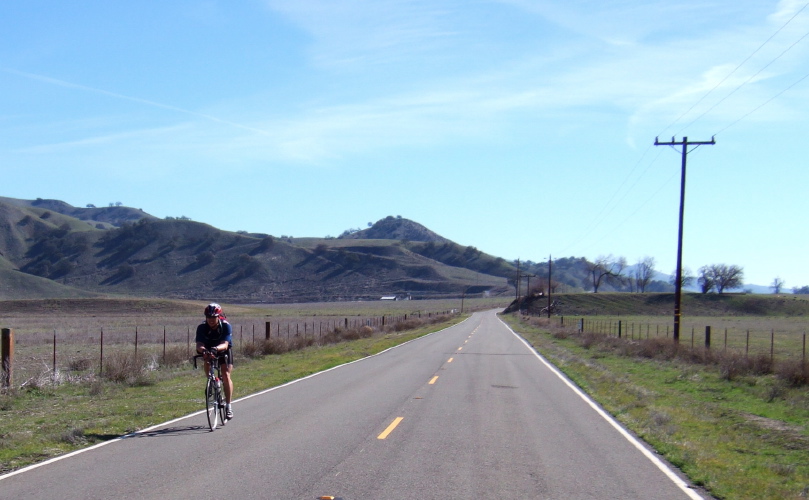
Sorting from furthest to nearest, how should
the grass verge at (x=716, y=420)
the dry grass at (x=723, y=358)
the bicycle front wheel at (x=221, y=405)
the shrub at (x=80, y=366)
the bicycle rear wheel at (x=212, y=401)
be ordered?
the shrub at (x=80, y=366), the dry grass at (x=723, y=358), the bicycle front wheel at (x=221, y=405), the bicycle rear wheel at (x=212, y=401), the grass verge at (x=716, y=420)

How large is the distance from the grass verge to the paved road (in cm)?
59

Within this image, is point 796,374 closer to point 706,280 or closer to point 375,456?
point 375,456

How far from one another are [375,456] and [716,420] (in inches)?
303

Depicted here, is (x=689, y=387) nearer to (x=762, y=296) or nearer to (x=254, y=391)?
(x=254, y=391)

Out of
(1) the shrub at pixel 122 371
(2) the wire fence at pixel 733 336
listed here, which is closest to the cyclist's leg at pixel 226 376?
(1) the shrub at pixel 122 371

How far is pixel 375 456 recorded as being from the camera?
9.21m

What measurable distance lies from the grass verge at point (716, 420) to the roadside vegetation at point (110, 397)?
774 cm

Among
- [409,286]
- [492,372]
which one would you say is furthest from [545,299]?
[492,372]

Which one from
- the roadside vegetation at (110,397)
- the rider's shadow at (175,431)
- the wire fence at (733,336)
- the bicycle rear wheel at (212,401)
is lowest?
the wire fence at (733,336)

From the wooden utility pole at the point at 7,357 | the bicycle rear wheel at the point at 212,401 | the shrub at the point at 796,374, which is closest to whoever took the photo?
the bicycle rear wheel at the point at 212,401

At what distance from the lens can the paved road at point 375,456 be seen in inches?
300

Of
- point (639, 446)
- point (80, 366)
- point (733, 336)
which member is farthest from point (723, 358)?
point (733, 336)

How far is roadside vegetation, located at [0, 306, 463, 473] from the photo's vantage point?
34.1 feet

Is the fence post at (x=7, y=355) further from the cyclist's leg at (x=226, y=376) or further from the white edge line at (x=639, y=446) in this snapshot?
the white edge line at (x=639, y=446)
